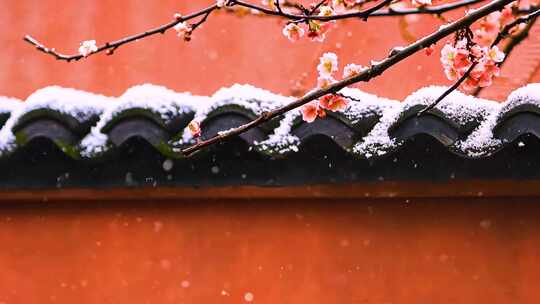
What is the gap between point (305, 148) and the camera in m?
3.32

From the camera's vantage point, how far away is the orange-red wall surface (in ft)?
12.1

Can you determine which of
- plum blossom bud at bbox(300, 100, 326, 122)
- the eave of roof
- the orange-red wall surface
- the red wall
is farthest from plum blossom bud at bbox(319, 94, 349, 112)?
the red wall

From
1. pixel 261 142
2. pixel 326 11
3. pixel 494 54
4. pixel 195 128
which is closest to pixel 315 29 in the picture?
pixel 326 11

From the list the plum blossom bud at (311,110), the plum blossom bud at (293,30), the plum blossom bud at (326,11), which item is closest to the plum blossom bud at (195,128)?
the plum blossom bud at (311,110)

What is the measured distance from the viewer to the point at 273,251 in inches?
151

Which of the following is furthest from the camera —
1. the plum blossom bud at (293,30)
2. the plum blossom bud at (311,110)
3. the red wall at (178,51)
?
the red wall at (178,51)

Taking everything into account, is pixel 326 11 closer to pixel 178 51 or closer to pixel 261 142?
pixel 261 142

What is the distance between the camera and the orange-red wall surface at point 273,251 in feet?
12.1

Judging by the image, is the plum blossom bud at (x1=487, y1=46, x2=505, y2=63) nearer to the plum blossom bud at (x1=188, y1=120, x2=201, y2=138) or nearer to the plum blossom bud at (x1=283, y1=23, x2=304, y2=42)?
the plum blossom bud at (x1=283, y1=23, x2=304, y2=42)

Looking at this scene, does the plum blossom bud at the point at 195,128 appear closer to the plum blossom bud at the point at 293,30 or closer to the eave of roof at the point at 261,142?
the eave of roof at the point at 261,142

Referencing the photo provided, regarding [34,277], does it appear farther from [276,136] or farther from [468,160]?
[468,160]

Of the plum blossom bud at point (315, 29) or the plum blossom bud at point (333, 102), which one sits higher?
the plum blossom bud at point (315, 29)

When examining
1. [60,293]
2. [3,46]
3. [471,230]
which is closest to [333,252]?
[471,230]

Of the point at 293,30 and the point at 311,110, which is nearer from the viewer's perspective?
the point at 311,110
